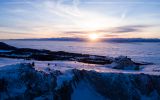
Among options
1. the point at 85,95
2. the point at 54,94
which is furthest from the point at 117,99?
the point at 54,94

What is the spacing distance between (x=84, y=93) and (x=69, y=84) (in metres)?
1.43

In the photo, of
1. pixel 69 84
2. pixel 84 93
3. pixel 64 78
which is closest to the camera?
pixel 69 84

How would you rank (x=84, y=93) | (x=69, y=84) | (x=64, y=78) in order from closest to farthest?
(x=69, y=84)
(x=64, y=78)
(x=84, y=93)

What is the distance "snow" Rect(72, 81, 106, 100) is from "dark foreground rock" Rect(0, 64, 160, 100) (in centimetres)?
8

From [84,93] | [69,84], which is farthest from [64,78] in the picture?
[84,93]

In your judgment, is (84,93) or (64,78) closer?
(64,78)

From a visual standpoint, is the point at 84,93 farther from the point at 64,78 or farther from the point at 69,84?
the point at 64,78

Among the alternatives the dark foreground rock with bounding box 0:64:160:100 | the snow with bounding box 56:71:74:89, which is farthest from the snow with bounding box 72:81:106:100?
the snow with bounding box 56:71:74:89

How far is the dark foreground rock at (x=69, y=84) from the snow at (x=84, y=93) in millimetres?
80

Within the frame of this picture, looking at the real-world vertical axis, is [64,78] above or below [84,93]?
above

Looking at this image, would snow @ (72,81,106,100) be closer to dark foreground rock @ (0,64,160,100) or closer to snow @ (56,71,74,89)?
dark foreground rock @ (0,64,160,100)

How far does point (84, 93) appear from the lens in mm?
23297

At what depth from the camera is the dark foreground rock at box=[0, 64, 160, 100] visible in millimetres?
21750

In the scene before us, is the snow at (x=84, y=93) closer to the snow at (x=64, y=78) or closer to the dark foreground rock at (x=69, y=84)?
the dark foreground rock at (x=69, y=84)
